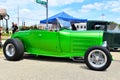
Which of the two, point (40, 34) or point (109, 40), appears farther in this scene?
point (109, 40)

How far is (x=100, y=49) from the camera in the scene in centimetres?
801

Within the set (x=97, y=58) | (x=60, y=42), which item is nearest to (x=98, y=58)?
(x=97, y=58)

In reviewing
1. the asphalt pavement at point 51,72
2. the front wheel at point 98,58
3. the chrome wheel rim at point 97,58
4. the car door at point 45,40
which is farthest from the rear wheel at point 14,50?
the chrome wheel rim at point 97,58

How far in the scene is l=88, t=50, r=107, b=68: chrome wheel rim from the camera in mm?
7969

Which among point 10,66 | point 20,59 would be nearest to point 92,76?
point 10,66

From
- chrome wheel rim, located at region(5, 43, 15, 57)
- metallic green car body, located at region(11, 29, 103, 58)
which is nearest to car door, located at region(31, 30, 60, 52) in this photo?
metallic green car body, located at region(11, 29, 103, 58)

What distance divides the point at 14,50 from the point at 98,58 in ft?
9.94

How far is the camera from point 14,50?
31.0 ft

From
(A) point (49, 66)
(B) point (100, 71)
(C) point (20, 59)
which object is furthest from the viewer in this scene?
(C) point (20, 59)

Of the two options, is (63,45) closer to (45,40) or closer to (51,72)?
Result: (45,40)

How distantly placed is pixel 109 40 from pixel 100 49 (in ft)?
18.9

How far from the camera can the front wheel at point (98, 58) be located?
7.85m

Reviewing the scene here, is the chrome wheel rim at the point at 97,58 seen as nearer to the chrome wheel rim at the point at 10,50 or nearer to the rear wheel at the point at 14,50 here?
the rear wheel at the point at 14,50

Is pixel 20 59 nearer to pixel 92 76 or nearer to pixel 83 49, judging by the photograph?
pixel 83 49
